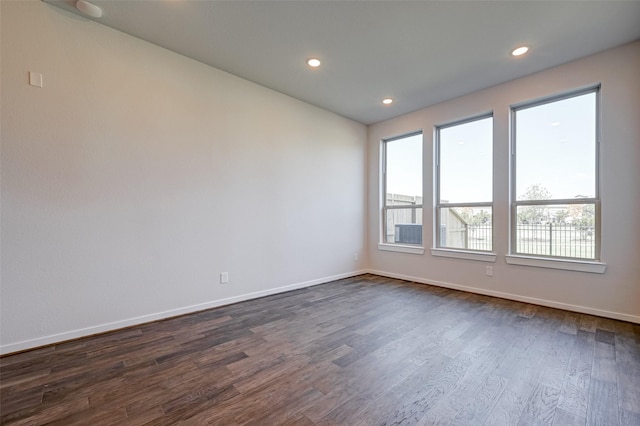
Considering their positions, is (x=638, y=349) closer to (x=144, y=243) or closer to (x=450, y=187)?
(x=450, y=187)

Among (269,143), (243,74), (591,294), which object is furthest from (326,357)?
(243,74)

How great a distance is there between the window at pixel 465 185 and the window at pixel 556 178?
335mm

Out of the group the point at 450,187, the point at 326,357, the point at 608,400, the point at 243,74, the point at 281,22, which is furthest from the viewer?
the point at 450,187

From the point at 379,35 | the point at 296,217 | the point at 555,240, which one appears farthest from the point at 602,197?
the point at 296,217

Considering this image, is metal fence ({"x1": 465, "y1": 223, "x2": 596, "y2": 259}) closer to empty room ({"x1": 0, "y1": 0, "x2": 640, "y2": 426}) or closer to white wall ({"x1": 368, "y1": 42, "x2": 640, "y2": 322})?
empty room ({"x1": 0, "y1": 0, "x2": 640, "y2": 426})

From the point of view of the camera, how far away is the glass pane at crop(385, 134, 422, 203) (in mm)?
4754

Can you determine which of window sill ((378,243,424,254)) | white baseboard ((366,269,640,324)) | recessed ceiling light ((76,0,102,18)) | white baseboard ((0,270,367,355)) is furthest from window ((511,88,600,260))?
recessed ceiling light ((76,0,102,18))

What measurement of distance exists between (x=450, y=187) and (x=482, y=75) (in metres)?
1.64

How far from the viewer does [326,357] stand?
7.01 ft

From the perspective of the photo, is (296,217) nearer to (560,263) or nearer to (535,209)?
(535,209)

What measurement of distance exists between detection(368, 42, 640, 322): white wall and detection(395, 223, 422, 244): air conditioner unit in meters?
0.52

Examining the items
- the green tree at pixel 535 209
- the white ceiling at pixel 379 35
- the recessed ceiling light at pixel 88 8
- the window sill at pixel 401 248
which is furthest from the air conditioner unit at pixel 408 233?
the recessed ceiling light at pixel 88 8

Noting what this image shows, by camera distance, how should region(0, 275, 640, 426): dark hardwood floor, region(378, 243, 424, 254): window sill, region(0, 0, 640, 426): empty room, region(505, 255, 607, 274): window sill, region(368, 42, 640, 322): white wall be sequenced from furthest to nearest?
Result: 1. region(378, 243, 424, 254): window sill
2. region(505, 255, 607, 274): window sill
3. region(368, 42, 640, 322): white wall
4. region(0, 0, 640, 426): empty room
5. region(0, 275, 640, 426): dark hardwood floor

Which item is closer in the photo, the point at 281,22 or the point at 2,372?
the point at 2,372
